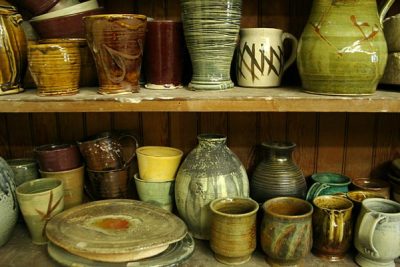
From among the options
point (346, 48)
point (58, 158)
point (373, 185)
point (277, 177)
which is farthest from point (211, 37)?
point (373, 185)

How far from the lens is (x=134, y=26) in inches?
27.9

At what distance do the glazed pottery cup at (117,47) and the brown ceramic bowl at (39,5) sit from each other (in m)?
0.13

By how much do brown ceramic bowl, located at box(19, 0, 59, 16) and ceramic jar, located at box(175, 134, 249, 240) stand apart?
0.43 m

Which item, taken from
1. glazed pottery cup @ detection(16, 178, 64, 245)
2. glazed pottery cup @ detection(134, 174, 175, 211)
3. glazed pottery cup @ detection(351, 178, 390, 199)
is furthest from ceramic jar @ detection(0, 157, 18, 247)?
glazed pottery cup @ detection(351, 178, 390, 199)

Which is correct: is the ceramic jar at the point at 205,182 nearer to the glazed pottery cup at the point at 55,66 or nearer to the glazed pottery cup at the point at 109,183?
the glazed pottery cup at the point at 109,183

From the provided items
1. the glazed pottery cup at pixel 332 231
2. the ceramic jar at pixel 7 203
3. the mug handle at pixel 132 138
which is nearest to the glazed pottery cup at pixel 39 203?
the ceramic jar at pixel 7 203

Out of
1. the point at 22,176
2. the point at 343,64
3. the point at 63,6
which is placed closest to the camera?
the point at 343,64

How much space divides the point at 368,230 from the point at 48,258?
665mm

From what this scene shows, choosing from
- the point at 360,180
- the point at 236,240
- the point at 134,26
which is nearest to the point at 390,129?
the point at 360,180

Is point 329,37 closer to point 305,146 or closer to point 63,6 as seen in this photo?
point 305,146

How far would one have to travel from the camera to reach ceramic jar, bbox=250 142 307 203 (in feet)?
2.78

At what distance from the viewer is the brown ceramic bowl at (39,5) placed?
770 mm

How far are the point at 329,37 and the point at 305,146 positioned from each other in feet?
1.20

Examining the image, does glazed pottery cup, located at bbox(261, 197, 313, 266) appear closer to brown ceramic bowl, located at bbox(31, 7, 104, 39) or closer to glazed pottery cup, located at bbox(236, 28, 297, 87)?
glazed pottery cup, located at bbox(236, 28, 297, 87)
